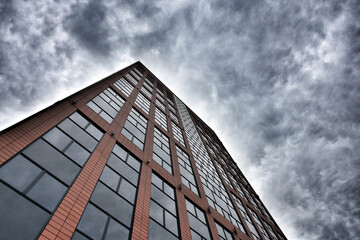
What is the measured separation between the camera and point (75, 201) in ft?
25.2

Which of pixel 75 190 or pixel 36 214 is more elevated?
pixel 75 190

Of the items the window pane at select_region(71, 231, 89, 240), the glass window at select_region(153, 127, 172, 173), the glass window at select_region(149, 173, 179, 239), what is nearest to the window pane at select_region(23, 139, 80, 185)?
the window pane at select_region(71, 231, 89, 240)

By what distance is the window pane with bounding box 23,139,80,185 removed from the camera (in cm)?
803

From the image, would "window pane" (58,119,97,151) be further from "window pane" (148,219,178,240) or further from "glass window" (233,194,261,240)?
"glass window" (233,194,261,240)

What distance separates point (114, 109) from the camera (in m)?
16.0

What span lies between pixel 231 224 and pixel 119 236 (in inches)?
462

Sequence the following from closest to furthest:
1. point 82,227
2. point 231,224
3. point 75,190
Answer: point 82,227 → point 75,190 → point 231,224

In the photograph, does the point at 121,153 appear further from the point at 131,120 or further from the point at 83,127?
the point at 131,120

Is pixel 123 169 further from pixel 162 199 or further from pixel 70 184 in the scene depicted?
pixel 70 184

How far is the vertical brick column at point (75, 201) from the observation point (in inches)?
254

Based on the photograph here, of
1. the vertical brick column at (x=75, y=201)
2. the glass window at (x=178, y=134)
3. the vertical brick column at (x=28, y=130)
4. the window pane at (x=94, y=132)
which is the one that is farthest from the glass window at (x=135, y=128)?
the glass window at (x=178, y=134)

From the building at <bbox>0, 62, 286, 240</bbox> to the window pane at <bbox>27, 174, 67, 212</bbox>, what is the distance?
3 cm

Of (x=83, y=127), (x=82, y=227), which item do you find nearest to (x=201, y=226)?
(x=82, y=227)

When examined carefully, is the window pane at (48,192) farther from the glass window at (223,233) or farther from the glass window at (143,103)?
the glass window at (143,103)
